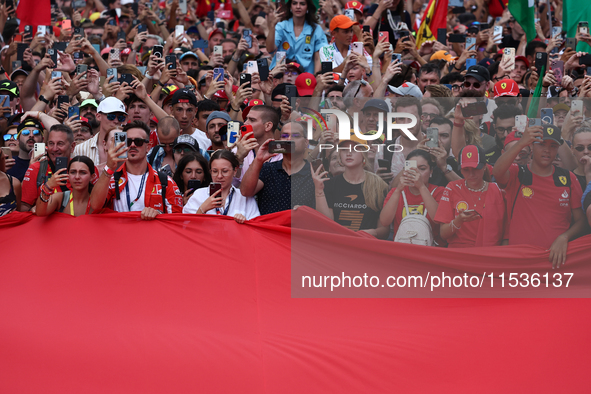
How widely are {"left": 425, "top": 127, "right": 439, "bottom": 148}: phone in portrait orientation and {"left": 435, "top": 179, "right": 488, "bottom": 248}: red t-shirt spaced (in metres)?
0.47

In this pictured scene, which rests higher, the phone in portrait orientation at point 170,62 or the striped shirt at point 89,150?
the phone in portrait orientation at point 170,62

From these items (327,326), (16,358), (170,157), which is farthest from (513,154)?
(16,358)

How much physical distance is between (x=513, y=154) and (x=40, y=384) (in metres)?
4.06

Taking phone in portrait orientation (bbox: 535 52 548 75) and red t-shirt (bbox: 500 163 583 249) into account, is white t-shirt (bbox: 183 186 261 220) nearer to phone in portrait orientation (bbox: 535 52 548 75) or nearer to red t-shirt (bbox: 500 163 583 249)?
red t-shirt (bbox: 500 163 583 249)

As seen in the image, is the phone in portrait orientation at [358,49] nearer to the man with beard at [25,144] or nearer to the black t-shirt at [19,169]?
the man with beard at [25,144]

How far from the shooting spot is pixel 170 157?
8.05 meters

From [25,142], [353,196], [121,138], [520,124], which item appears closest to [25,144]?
[25,142]

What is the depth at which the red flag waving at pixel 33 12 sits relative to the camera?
40.6ft

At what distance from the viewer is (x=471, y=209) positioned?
20.5ft

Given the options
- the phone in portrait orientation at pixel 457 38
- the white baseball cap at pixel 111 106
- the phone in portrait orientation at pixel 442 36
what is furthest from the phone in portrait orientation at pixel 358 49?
the phone in portrait orientation at pixel 457 38

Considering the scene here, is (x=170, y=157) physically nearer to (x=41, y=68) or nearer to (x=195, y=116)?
(x=195, y=116)

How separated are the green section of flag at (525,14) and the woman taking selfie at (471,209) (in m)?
6.32

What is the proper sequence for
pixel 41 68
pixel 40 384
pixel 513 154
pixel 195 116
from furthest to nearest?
pixel 41 68 → pixel 195 116 → pixel 513 154 → pixel 40 384

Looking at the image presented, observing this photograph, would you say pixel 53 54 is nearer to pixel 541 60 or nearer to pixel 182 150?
pixel 182 150
